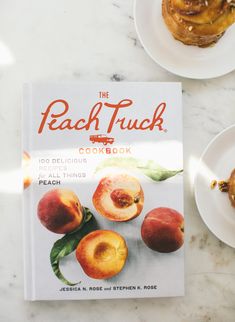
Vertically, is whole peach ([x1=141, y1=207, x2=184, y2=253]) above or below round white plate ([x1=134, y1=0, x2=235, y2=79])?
below

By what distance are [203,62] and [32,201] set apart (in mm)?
357

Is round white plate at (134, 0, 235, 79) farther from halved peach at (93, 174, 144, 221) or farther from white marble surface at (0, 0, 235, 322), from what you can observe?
halved peach at (93, 174, 144, 221)

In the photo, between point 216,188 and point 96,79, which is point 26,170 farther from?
point 216,188

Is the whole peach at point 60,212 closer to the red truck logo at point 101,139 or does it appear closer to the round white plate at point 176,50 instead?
the red truck logo at point 101,139

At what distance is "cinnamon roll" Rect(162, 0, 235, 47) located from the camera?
0.74 meters

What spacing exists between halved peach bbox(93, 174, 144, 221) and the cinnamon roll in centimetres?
25

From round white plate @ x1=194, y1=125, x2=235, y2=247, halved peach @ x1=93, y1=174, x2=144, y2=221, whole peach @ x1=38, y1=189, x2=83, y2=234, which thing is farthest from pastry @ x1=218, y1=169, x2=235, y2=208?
whole peach @ x1=38, y1=189, x2=83, y2=234

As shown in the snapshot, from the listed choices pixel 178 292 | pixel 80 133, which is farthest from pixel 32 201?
pixel 178 292

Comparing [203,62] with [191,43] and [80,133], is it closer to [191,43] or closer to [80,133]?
[191,43]

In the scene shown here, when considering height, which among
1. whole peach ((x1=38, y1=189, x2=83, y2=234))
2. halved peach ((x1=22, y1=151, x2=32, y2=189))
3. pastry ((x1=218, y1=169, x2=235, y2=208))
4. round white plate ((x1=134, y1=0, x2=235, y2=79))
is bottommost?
whole peach ((x1=38, y1=189, x2=83, y2=234))

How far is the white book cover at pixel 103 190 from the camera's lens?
809mm

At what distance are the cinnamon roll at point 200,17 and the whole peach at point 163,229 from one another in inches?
11.1

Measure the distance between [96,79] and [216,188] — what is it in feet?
0.88

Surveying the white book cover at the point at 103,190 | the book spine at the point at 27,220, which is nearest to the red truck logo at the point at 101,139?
the white book cover at the point at 103,190
